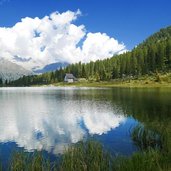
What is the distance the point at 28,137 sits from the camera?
116 feet

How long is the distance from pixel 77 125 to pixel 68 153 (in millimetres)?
25033

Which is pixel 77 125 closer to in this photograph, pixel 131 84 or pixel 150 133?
pixel 150 133

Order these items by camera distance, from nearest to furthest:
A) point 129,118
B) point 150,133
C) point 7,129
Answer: point 150,133, point 7,129, point 129,118

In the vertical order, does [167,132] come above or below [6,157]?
above

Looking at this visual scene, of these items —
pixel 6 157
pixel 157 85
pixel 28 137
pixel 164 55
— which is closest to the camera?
pixel 6 157

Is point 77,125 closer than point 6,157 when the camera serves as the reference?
No

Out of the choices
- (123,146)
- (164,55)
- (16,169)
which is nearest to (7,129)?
(123,146)

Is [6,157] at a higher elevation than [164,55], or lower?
lower

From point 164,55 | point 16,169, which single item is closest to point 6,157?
point 16,169

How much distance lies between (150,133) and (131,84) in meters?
150

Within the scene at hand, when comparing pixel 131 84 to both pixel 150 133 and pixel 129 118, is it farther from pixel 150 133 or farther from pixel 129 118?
pixel 150 133

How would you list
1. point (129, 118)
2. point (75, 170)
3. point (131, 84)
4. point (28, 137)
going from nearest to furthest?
point (75, 170), point (28, 137), point (129, 118), point (131, 84)

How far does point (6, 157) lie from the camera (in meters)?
25.8

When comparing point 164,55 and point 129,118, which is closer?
point 129,118
